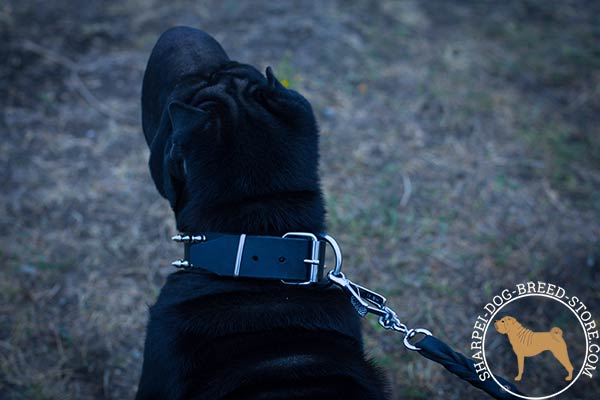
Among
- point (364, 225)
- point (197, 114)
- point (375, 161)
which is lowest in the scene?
point (197, 114)

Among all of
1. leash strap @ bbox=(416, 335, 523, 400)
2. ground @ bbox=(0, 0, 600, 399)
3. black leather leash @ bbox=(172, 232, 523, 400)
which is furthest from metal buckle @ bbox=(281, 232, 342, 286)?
ground @ bbox=(0, 0, 600, 399)

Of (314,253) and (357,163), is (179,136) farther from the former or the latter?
(357,163)

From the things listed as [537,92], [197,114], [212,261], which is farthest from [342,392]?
[537,92]

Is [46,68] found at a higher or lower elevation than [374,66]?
lower

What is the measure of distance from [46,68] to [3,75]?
0.98 ft

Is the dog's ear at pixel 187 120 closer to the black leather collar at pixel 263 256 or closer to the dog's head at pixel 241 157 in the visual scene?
the dog's head at pixel 241 157

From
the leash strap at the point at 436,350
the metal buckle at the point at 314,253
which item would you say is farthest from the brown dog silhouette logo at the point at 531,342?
the metal buckle at the point at 314,253

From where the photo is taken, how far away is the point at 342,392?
156 cm

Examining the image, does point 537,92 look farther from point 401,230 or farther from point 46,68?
point 46,68

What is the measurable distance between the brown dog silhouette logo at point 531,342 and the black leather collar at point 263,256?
4.73 ft

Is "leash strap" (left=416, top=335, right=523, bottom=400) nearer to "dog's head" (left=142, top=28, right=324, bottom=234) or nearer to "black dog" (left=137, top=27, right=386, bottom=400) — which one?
"black dog" (left=137, top=27, right=386, bottom=400)

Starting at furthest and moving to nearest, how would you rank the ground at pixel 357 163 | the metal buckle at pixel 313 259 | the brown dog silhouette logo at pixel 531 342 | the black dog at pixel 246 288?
the ground at pixel 357 163 < the brown dog silhouette logo at pixel 531 342 < the metal buckle at pixel 313 259 < the black dog at pixel 246 288

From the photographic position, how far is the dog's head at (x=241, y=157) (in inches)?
68.5

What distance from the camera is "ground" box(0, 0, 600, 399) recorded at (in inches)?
106
